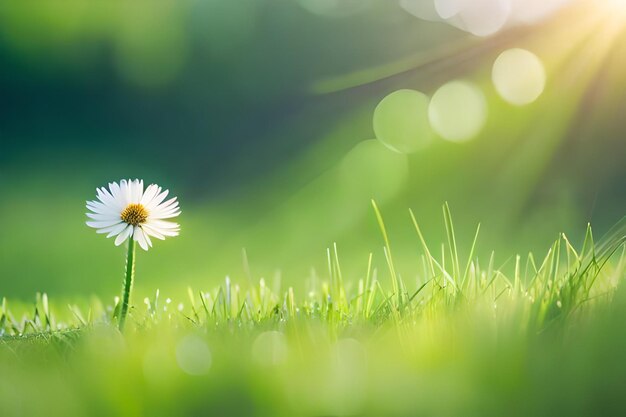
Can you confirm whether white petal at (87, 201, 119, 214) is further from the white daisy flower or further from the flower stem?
the flower stem

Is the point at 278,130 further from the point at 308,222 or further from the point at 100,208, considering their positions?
the point at 100,208

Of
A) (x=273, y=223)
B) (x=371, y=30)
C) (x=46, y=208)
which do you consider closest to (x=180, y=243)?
(x=273, y=223)

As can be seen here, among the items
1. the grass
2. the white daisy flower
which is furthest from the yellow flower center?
the grass

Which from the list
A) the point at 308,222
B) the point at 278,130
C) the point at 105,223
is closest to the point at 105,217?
the point at 105,223

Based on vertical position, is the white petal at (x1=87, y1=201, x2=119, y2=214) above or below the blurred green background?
below

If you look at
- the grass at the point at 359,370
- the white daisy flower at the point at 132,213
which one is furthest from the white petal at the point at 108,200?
the grass at the point at 359,370

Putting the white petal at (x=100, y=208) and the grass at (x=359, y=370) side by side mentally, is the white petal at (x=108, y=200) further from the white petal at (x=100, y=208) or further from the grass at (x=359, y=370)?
the grass at (x=359, y=370)

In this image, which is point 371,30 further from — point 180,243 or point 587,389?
point 587,389

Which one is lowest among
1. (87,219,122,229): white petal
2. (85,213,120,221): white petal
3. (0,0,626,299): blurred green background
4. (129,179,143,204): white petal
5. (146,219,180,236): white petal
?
(146,219,180,236): white petal
